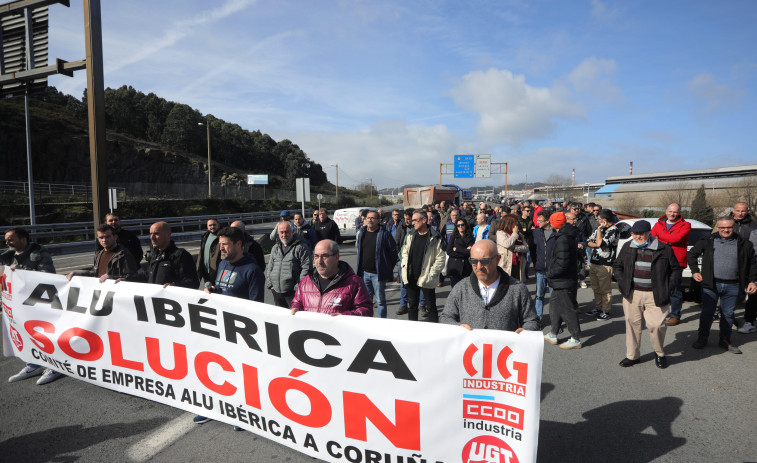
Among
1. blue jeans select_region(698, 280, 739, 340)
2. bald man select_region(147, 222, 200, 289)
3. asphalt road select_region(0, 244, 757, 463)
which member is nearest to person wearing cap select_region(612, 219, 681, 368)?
asphalt road select_region(0, 244, 757, 463)

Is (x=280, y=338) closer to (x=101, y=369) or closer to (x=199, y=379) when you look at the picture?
(x=199, y=379)

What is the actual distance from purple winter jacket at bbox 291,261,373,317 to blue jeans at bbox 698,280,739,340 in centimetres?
466

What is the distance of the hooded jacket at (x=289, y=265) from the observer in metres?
5.16

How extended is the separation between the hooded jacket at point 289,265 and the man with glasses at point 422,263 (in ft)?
5.88

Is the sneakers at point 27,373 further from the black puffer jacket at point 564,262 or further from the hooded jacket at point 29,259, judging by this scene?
the black puffer jacket at point 564,262

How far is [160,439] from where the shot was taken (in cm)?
336

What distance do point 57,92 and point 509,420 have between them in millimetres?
71740

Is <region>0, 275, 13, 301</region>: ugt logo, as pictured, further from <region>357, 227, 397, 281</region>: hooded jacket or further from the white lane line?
<region>357, 227, 397, 281</region>: hooded jacket

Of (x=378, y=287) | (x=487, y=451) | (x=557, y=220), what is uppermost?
(x=557, y=220)

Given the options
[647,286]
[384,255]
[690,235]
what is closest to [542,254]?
[647,286]

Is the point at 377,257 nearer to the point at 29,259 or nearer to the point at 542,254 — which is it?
the point at 542,254

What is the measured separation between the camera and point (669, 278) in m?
4.75

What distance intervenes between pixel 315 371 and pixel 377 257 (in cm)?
360

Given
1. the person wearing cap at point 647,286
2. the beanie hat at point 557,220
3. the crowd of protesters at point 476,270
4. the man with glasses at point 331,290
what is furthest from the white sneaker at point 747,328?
the man with glasses at point 331,290
